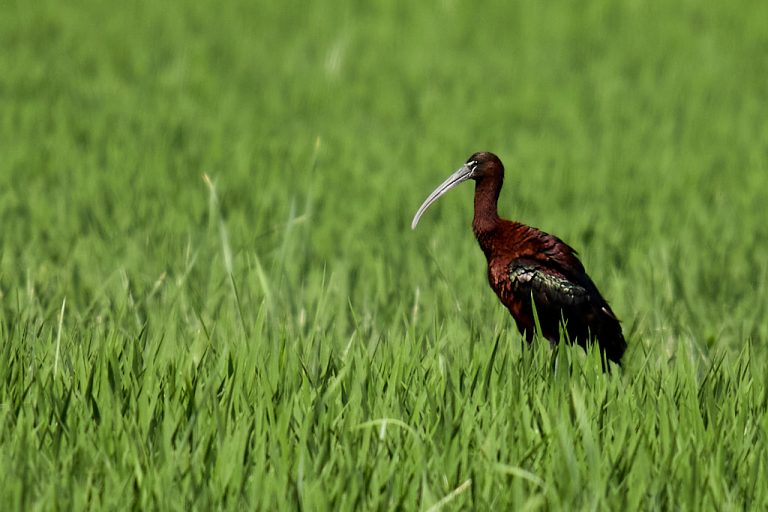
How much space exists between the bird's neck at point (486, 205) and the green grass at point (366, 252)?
0.35 metres

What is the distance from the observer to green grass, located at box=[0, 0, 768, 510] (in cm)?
293

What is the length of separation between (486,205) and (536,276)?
0.27 metres

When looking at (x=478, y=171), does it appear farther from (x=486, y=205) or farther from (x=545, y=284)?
(x=545, y=284)

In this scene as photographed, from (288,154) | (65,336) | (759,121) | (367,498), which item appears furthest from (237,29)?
(367,498)

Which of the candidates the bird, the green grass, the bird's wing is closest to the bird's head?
the bird

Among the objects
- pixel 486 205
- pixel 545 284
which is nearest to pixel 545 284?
pixel 545 284

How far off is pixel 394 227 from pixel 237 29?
18.3 feet

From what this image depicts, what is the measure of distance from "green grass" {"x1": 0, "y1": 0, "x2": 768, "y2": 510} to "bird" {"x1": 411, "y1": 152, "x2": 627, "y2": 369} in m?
0.13

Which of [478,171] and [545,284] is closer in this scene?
[545,284]

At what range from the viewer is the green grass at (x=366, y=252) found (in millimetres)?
2928

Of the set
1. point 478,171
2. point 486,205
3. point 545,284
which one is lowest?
point 545,284

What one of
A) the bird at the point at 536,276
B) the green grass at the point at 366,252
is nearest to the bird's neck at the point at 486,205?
the bird at the point at 536,276

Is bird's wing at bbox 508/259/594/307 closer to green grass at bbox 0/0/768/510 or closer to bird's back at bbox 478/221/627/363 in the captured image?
bird's back at bbox 478/221/627/363

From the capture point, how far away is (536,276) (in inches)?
143
